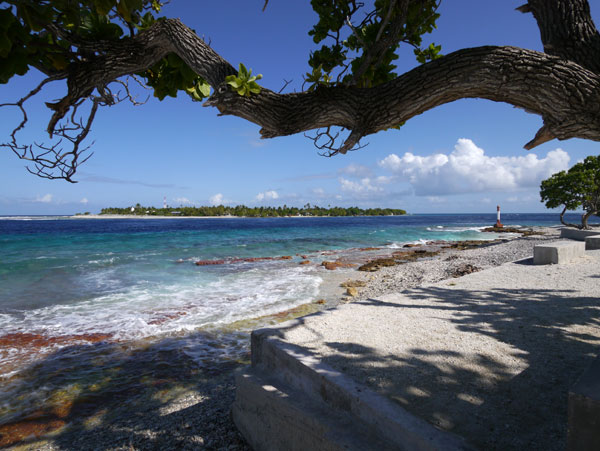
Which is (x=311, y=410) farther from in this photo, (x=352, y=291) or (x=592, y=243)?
(x=592, y=243)

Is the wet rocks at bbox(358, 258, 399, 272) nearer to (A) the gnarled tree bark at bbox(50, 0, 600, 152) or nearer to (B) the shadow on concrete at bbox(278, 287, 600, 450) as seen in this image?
(B) the shadow on concrete at bbox(278, 287, 600, 450)

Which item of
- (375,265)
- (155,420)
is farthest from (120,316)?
(375,265)

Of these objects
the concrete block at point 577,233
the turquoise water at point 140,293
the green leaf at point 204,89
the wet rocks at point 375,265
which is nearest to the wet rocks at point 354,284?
the turquoise water at point 140,293

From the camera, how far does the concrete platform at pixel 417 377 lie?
2307 millimetres

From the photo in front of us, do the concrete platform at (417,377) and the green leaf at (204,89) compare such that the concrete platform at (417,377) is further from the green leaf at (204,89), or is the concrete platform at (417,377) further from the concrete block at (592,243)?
the concrete block at (592,243)

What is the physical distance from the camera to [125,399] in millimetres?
4504

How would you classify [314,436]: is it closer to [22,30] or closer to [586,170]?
[22,30]

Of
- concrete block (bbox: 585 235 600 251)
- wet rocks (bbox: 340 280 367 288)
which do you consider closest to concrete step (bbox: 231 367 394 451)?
wet rocks (bbox: 340 280 367 288)

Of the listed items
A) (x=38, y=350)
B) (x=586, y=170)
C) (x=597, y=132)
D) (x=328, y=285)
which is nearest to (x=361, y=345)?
(x=597, y=132)

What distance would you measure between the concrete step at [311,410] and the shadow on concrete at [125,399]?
519 mm

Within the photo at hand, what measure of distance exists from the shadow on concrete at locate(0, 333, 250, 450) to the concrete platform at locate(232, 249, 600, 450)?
65cm

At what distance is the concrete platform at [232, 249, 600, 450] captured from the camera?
231 centimetres

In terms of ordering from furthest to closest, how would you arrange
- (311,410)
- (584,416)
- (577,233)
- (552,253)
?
A: (577,233), (552,253), (311,410), (584,416)

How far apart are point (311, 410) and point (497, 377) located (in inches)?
65.8
